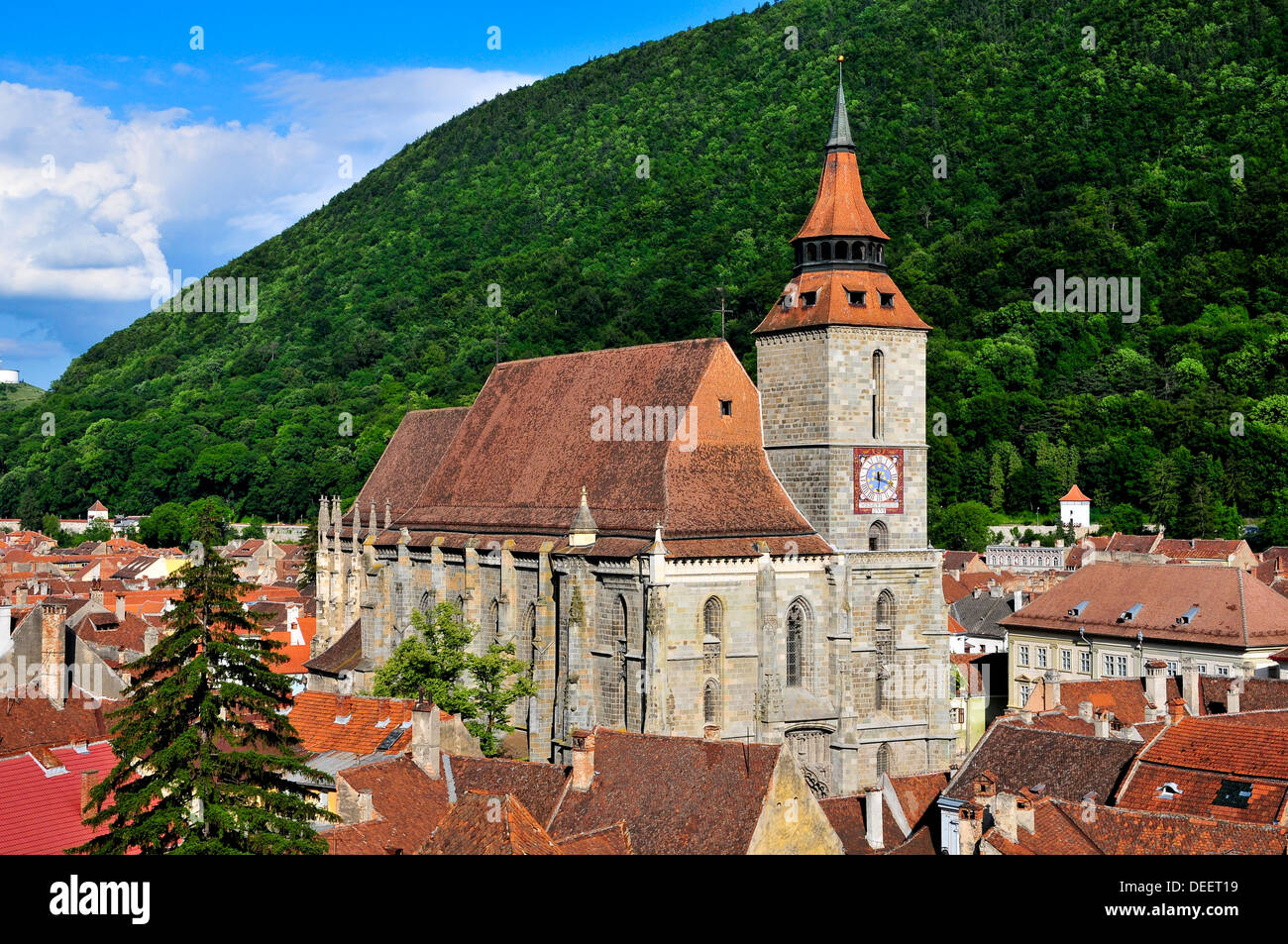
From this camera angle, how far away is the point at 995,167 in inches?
6560

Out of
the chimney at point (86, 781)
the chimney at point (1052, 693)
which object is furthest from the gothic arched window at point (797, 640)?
the chimney at point (86, 781)

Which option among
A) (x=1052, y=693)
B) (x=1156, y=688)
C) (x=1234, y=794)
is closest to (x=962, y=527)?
(x=1052, y=693)

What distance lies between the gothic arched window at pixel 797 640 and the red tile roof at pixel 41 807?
21246 mm

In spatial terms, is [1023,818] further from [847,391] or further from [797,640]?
[847,391]

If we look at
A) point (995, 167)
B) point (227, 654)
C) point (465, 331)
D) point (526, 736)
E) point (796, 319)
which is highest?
point (995, 167)

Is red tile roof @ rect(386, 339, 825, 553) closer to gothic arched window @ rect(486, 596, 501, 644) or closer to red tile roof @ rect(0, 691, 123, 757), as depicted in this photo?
gothic arched window @ rect(486, 596, 501, 644)

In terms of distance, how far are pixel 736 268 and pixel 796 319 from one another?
103 meters

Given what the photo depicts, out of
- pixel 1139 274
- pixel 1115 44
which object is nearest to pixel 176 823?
pixel 1139 274

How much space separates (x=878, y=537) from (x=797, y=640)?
454 centimetres

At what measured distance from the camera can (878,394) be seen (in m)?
48.1

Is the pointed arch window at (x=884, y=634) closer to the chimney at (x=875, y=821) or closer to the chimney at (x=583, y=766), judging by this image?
the chimney at (x=875, y=821)

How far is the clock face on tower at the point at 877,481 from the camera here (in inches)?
1871
